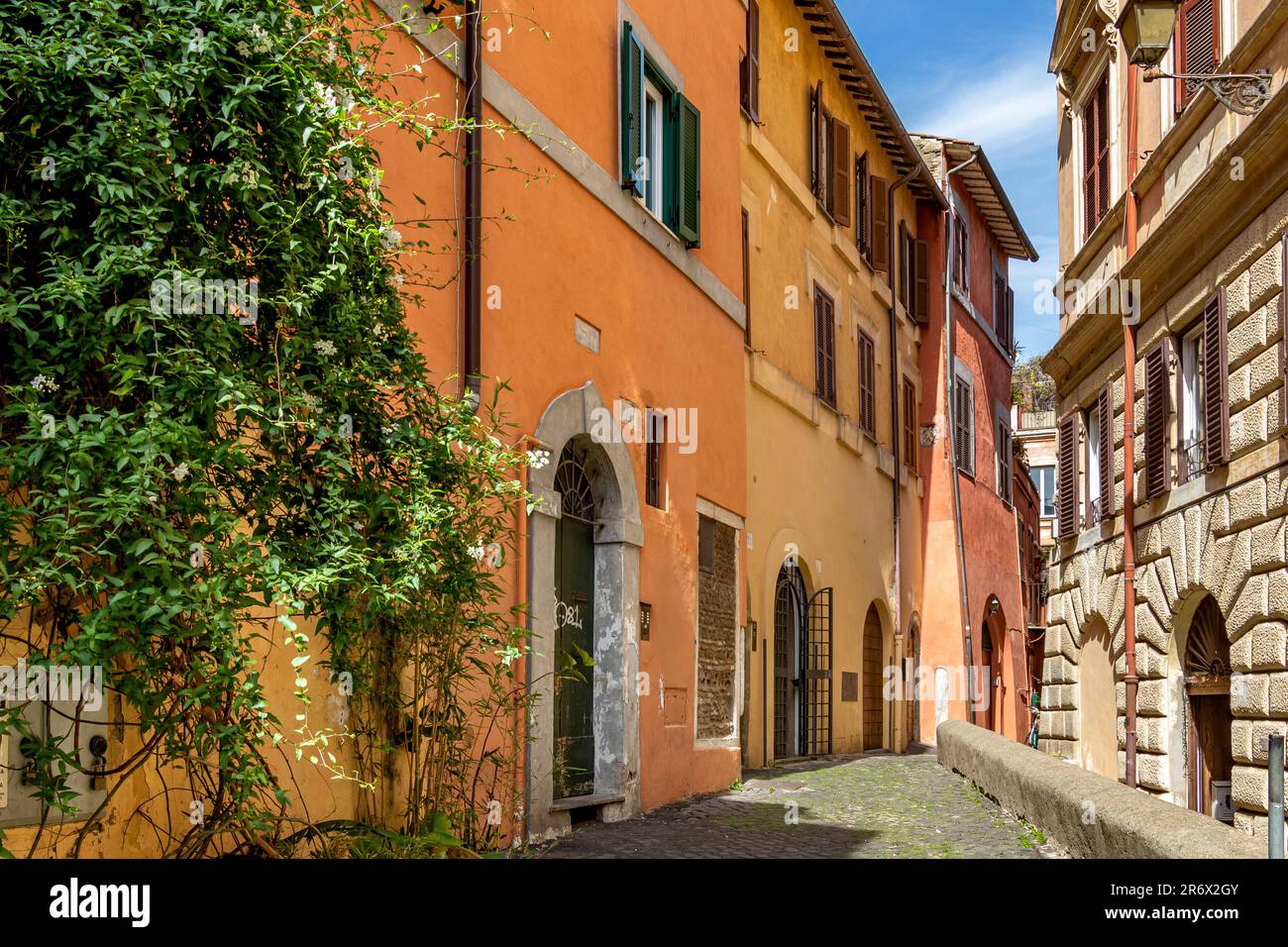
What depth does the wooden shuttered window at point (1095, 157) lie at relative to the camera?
14891 millimetres

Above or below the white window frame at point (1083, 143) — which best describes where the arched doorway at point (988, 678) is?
below

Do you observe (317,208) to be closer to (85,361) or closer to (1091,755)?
(85,361)

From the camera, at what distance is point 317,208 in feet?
17.1

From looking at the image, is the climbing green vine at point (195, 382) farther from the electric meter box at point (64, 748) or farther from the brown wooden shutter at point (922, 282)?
the brown wooden shutter at point (922, 282)

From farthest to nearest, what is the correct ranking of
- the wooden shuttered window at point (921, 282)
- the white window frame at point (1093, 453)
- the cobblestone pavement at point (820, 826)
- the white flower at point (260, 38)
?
the wooden shuttered window at point (921, 282)
the white window frame at point (1093, 453)
the cobblestone pavement at point (820, 826)
the white flower at point (260, 38)

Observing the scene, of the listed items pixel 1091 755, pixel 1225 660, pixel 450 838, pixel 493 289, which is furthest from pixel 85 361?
pixel 1091 755

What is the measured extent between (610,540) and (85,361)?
6.11m

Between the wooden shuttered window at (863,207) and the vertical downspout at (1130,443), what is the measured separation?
777 centimetres

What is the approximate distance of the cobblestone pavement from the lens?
29.0 ft

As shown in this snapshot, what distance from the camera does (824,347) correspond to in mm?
19141

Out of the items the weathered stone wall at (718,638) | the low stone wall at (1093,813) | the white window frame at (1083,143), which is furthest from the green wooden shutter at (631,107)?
the white window frame at (1083,143)

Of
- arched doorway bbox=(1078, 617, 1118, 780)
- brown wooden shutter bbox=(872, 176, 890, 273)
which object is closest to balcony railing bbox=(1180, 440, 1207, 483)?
arched doorway bbox=(1078, 617, 1118, 780)

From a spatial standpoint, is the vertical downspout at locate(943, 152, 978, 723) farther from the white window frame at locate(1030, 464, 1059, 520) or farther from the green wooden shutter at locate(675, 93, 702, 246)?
the white window frame at locate(1030, 464, 1059, 520)

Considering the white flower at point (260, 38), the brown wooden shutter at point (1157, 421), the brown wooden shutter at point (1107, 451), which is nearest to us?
the white flower at point (260, 38)
